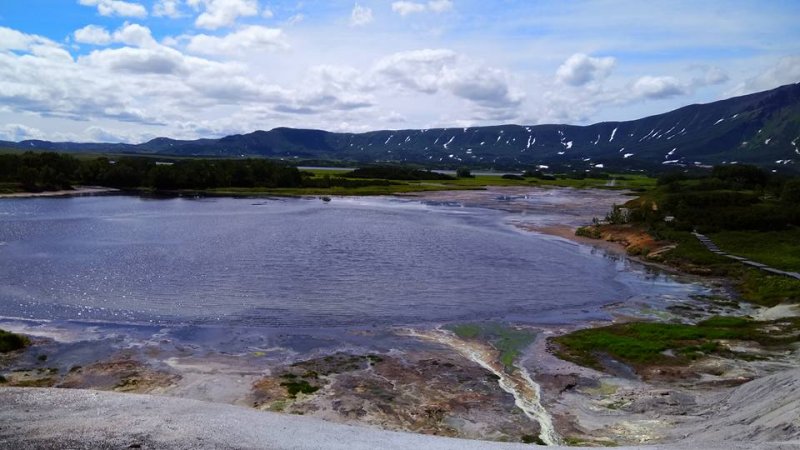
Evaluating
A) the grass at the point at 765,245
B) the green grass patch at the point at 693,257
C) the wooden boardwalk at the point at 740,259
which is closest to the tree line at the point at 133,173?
the green grass patch at the point at 693,257

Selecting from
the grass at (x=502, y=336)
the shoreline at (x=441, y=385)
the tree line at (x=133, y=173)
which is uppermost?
the tree line at (x=133, y=173)

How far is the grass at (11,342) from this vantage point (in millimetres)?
24289

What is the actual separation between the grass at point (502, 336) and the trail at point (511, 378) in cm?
55

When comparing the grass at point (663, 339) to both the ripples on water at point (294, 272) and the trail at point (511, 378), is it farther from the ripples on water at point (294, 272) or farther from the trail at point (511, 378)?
the ripples on water at point (294, 272)

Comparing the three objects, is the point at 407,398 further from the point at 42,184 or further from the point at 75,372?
the point at 42,184

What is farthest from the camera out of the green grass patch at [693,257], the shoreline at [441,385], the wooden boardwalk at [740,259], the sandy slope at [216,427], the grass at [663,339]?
the green grass patch at [693,257]

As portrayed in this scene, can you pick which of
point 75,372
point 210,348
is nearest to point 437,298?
point 210,348

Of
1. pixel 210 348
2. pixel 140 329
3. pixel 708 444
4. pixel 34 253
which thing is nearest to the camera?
pixel 708 444

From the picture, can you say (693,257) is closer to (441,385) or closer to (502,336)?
(502,336)

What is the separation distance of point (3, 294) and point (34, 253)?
51.6ft

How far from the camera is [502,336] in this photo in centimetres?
2994

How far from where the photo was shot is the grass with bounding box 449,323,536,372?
2727 cm

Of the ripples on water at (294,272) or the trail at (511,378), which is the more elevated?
the ripples on water at (294,272)

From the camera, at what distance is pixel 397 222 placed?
79.2 meters
